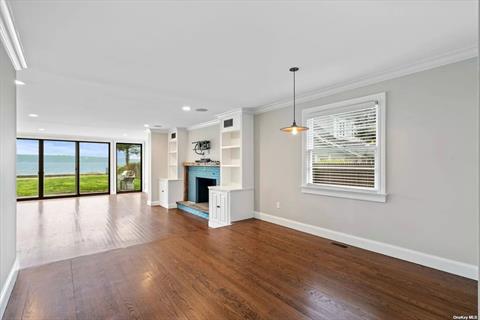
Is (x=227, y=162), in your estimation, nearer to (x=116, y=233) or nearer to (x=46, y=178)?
(x=116, y=233)

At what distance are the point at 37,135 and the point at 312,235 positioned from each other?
35.5ft

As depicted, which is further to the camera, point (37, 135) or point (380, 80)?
point (37, 135)

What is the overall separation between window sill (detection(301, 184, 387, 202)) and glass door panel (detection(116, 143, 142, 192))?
30.9 ft

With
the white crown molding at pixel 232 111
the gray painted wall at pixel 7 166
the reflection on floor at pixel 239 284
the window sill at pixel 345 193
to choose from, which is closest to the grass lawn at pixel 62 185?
the reflection on floor at pixel 239 284

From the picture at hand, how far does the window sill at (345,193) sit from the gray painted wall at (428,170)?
0.08 metres

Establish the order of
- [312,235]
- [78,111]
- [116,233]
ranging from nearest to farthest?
[312,235], [116,233], [78,111]

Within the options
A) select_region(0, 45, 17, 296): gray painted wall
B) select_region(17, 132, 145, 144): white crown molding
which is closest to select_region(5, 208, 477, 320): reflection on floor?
select_region(0, 45, 17, 296): gray painted wall

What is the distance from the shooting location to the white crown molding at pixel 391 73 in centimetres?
258

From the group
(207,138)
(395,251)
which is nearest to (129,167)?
(207,138)

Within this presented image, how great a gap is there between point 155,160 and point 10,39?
6218mm

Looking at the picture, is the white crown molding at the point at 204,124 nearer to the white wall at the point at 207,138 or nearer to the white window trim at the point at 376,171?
the white wall at the point at 207,138

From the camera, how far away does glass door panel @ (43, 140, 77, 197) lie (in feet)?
30.6

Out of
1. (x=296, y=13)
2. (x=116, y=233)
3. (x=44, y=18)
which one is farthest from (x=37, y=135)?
(x=296, y=13)

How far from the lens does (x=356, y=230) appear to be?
140 inches
